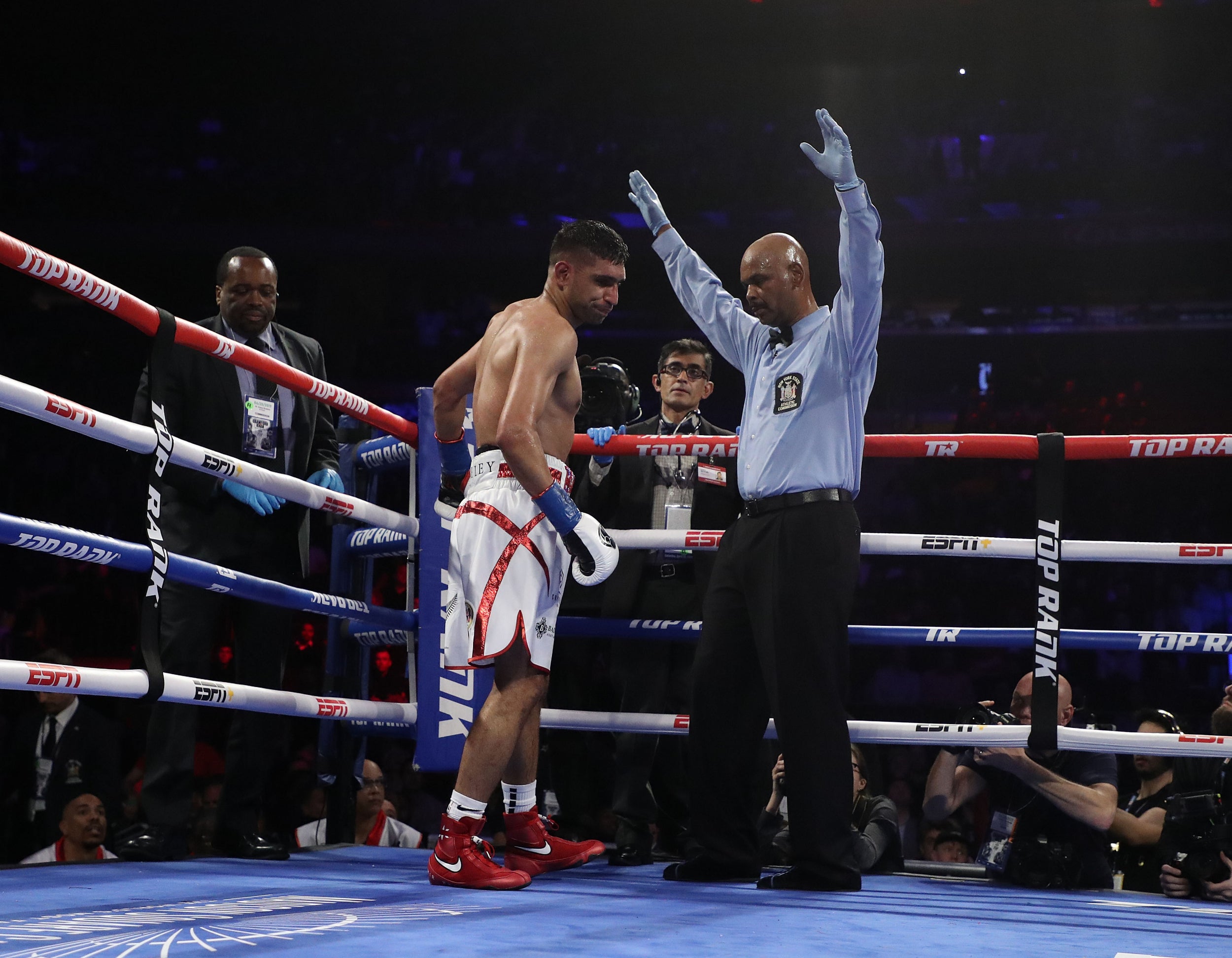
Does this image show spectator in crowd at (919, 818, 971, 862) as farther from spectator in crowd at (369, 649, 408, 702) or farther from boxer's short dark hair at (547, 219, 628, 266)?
spectator in crowd at (369, 649, 408, 702)

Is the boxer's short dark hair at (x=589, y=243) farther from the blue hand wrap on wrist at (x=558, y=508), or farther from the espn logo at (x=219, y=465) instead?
the espn logo at (x=219, y=465)

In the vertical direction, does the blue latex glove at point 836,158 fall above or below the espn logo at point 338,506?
above

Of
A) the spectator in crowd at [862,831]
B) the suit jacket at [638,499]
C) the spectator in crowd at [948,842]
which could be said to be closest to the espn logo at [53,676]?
the spectator in crowd at [862,831]

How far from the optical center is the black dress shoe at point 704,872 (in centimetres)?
265

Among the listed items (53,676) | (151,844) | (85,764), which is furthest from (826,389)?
(85,764)

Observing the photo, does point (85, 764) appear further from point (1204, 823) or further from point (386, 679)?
point (1204, 823)

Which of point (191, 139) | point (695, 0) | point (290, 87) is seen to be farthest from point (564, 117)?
point (191, 139)

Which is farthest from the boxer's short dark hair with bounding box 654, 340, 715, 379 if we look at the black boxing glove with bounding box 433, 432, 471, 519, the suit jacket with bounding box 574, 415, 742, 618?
the black boxing glove with bounding box 433, 432, 471, 519

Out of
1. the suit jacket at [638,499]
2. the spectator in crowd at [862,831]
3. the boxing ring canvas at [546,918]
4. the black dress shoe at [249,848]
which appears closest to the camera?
the boxing ring canvas at [546,918]

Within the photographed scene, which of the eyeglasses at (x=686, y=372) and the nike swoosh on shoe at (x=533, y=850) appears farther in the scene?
the eyeglasses at (x=686, y=372)

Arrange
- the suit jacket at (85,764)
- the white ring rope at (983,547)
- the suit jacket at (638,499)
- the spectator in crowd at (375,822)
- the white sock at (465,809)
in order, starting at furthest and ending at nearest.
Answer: the suit jacket at (85,764), the spectator in crowd at (375,822), the suit jacket at (638,499), the white ring rope at (983,547), the white sock at (465,809)

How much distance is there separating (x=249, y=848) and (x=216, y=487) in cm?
90

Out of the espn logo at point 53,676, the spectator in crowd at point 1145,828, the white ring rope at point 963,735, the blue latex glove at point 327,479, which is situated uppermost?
the blue latex glove at point 327,479

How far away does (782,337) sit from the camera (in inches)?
113
